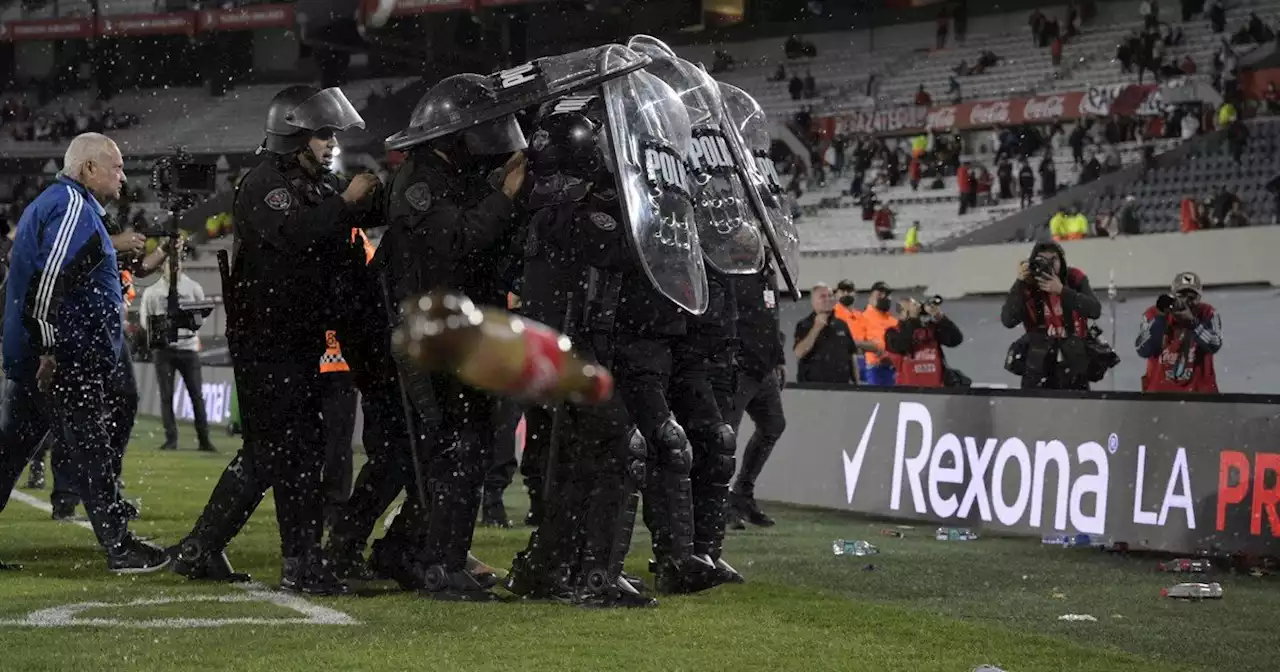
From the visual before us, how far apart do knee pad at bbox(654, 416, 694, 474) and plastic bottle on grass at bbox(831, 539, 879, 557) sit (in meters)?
2.56

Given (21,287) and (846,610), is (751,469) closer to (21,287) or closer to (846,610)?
(846,610)

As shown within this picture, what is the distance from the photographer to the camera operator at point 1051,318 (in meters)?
10.7

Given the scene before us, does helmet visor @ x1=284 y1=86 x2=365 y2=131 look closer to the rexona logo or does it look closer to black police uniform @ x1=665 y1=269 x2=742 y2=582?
black police uniform @ x1=665 y1=269 x2=742 y2=582

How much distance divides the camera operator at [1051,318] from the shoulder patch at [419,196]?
5460mm

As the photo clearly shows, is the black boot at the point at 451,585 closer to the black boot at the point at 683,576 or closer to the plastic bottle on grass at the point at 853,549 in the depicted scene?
the black boot at the point at 683,576

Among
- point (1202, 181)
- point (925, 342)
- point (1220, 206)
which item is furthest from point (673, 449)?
point (1202, 181)

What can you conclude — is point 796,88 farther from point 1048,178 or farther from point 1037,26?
point 1048,178

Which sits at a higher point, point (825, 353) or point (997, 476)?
point (825, 353)

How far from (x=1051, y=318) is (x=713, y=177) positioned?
4348 mm

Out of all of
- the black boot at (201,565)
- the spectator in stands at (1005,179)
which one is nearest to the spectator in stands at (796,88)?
the spectator in stands at (1005,179)

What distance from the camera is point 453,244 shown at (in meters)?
6.17

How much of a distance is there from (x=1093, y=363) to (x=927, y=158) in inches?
753

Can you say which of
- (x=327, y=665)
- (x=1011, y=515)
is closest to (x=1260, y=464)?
(x=1011, y=515)

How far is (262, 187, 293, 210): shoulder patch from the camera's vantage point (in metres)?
6.41
